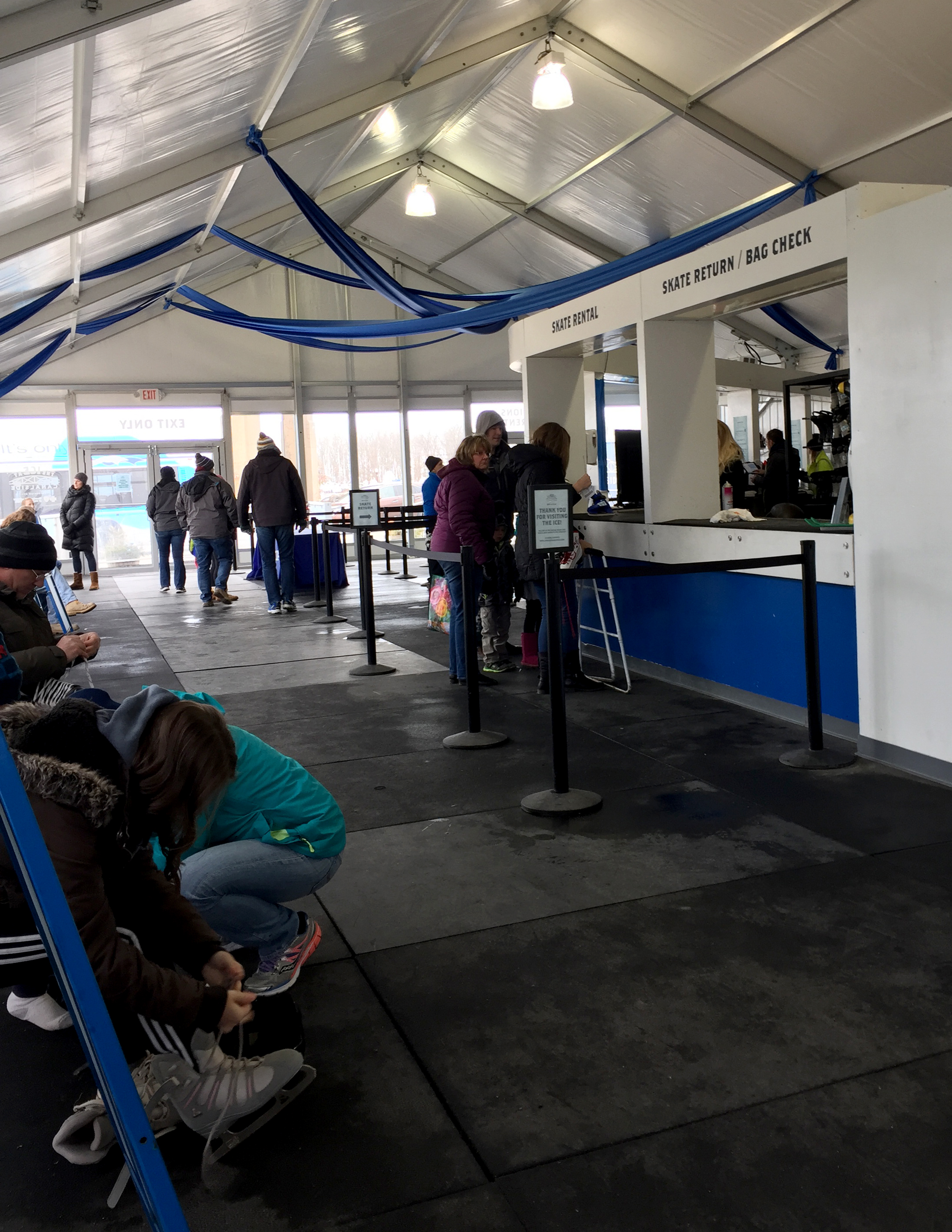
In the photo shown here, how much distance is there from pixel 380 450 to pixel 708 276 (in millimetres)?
13301

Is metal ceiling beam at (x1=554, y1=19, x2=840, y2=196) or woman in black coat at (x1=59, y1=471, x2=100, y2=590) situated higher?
metal ceiling beam at (x1=554, y1=19, x2=840, y2=196)

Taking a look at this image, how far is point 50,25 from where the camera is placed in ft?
13.3

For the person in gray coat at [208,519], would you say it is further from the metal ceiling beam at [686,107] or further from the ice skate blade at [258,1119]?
the ice skate blade at [258,1119]

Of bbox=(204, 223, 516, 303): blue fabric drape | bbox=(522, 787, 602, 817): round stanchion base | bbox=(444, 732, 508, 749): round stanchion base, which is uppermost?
bbox=(204, 223, 516, 303): blue fabric drape

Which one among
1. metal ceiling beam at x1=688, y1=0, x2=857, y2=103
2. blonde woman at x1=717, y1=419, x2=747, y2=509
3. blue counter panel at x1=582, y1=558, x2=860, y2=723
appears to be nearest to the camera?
blue counter panel at x1=582, y1=558, x2=860, y2=723

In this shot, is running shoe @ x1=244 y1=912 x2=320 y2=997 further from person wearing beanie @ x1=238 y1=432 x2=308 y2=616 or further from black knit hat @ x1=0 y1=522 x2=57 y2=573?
person wearing beanie @ x1=238 y1=432 x2=308 y2=616

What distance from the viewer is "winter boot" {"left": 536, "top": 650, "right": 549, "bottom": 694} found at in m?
6.12

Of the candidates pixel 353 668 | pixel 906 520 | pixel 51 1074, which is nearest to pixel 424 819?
pixel 51 1074

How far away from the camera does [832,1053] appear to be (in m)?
2.26

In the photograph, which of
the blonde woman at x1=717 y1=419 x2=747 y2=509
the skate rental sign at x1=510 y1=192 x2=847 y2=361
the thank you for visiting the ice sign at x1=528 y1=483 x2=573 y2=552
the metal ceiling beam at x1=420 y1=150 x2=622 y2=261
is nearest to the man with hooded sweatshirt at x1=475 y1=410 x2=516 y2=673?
the skate rental sign at x1=510 y1=192 x2=847 y2=361

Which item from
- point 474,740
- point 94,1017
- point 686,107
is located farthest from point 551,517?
point 686,107

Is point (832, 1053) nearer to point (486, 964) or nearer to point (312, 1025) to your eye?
point (486, 964)

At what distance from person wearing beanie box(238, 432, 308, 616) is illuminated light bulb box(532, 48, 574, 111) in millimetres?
4116

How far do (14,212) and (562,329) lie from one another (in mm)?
3601
